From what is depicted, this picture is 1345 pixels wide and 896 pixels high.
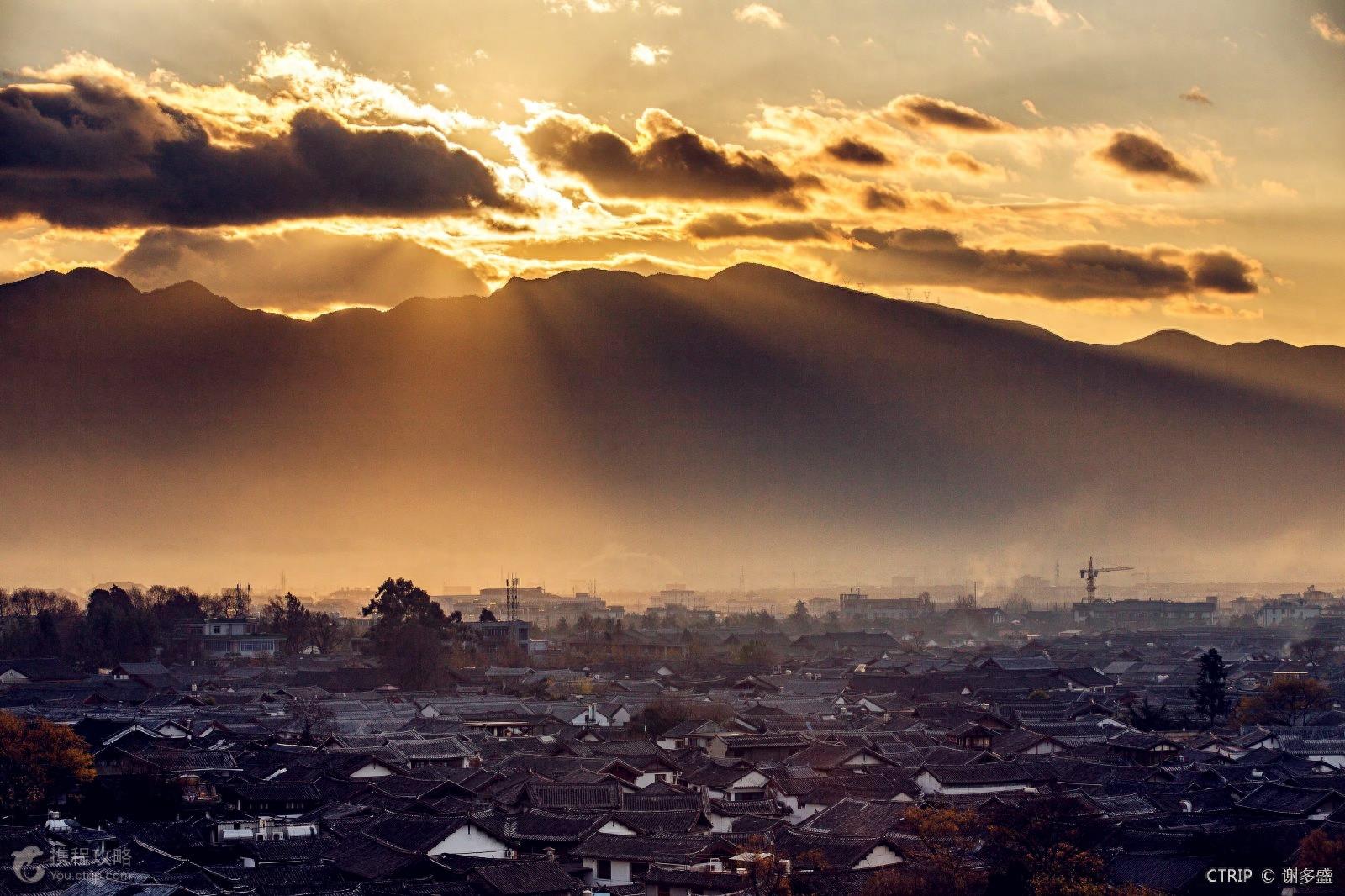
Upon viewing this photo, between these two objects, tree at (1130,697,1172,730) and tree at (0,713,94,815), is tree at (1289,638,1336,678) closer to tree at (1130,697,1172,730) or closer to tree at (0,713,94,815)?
tree at (1130,697,1172,730)

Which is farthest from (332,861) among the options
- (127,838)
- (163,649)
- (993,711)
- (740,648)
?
(740,648)

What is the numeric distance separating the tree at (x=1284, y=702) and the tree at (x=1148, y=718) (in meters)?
1.92

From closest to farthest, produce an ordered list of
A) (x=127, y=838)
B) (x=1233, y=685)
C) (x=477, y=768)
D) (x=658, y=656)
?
(x=127, y=838) < (x=477, y=768) < (x=1233, y=685) < (x=658, y=656)

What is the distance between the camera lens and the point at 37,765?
31.8 metres

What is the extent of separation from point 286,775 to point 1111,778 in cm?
1545

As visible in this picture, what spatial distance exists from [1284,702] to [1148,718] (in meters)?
4.02

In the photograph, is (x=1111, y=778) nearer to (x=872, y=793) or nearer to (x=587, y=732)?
(x=872, y=793)

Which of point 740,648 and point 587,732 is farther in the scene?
point 740,648

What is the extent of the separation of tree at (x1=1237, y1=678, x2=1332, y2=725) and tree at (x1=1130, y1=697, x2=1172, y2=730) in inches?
75.6

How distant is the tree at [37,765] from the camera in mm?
31109

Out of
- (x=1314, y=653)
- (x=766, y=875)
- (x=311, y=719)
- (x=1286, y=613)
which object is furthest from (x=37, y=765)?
(x=1286, y=613)

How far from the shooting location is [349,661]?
67.3 meters

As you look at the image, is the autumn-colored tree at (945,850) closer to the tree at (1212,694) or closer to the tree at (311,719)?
the tree at (311,719)

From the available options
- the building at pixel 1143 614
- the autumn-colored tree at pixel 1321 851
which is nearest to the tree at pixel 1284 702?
the autumn-colored tree at pixel 1321 851
